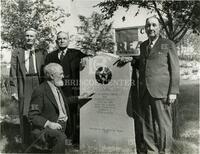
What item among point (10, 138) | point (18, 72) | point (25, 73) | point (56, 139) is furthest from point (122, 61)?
point (10, 138)

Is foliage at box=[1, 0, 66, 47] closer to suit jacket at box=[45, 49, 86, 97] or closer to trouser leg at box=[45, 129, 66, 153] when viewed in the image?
suit jacket at box=[45, 49, 86, 97]

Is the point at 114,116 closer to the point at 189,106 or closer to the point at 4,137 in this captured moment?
the point at 189,106

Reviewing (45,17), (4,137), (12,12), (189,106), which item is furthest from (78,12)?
(4,137)

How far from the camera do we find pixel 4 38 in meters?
5.65

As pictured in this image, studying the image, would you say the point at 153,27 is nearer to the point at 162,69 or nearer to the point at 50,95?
the point at 162,69

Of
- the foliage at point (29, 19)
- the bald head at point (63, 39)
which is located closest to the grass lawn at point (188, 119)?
the bald head at point (63, 39)

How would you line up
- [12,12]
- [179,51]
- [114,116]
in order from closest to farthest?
[179,51] → [114,116] → [12,12]

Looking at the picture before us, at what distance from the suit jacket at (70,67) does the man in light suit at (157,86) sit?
3.29 feet

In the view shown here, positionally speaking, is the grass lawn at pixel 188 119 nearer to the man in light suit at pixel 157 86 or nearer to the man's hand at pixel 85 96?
the man in light suit at pixel 157 86

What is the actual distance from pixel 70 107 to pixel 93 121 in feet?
1.31

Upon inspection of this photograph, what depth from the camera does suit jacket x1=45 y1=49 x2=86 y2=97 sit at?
5.05m

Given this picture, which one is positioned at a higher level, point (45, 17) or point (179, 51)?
point (45, 17)

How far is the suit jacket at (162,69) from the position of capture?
4.30 meters

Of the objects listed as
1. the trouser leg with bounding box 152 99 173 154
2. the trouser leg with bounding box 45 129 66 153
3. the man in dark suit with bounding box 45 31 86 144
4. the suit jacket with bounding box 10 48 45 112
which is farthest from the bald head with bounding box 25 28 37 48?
the trouser leg with bounding box 152 99 173 154
